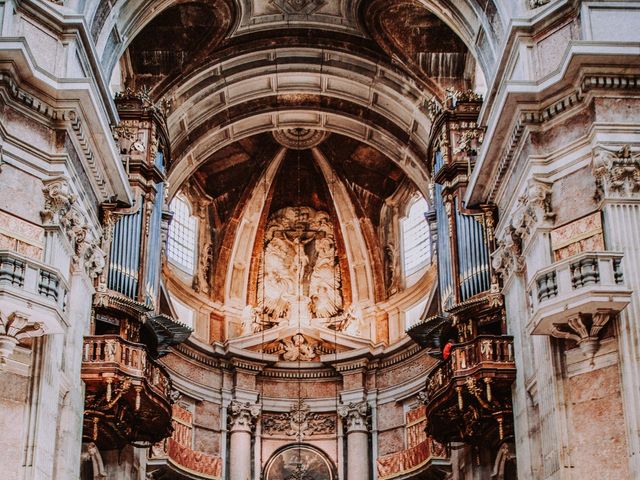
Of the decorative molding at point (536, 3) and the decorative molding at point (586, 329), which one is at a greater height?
the decorative molding at point (536, 3)

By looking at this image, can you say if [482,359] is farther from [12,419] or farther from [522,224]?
[12,419]

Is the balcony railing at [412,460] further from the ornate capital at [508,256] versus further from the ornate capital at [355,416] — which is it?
the ornate capital at [508,256]

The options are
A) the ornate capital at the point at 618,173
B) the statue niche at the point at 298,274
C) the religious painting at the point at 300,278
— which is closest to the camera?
the ornate capital at the point at 618,173

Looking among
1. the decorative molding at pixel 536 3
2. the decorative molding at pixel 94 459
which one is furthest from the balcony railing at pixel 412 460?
the decorative molding at pixel 536 3

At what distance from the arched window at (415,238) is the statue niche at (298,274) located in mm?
2304

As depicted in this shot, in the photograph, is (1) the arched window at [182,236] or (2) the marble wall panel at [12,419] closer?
(2) the marble wall panel at [12,419]

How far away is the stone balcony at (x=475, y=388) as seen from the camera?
2053 centimetres

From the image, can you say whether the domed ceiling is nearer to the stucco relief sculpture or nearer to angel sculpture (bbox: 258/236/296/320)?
angel sculpture (bbox: 258/236/296/320)

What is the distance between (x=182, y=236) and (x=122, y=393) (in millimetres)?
11571

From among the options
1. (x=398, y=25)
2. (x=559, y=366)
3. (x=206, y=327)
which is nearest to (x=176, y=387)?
(x=206, y=327)

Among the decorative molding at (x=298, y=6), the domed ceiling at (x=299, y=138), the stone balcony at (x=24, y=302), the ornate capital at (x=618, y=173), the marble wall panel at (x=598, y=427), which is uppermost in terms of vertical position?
the decorative molding at (x=298, y=6)

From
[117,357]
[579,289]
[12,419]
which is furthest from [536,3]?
[12,419]

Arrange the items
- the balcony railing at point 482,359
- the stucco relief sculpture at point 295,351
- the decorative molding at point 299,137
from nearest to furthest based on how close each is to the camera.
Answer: the balcony railing at point 482,359 < the stucco relief sculpture at point 295,351 < the decorative molding at point 299,137

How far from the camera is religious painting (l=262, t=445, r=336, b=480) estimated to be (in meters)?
30.4
